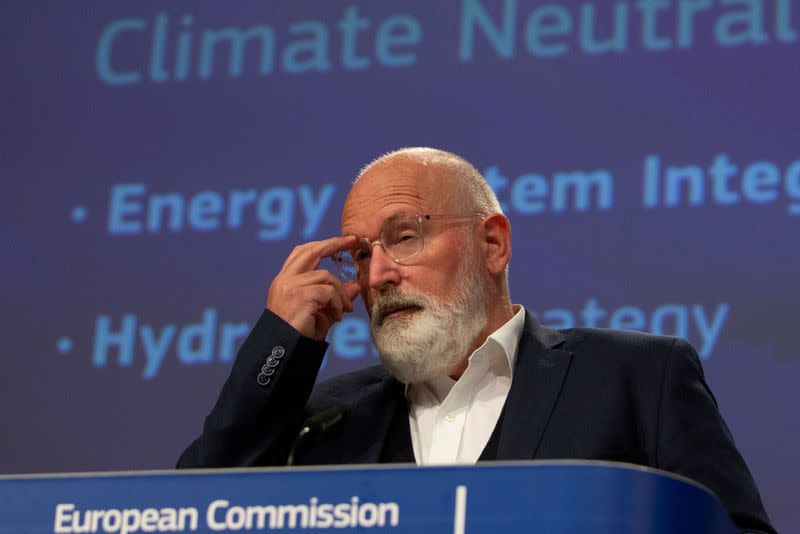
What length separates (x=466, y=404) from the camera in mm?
2963

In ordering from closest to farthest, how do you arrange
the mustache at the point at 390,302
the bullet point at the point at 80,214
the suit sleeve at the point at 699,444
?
the suit sleeve at the point at 699,444 → the mustache at the point at 390,302 → the bullet point at the point at 80,214

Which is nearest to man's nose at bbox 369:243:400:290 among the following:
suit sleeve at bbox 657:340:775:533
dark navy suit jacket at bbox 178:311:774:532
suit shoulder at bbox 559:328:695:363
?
dark navy suit jacket at bbox 178:311:774:532

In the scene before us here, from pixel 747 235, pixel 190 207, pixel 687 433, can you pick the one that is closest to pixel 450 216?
pixel 687 433

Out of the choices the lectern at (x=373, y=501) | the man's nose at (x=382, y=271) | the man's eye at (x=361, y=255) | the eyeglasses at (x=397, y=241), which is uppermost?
the eyeglasses at (x=397, y=241)

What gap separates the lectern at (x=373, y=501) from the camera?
168cm

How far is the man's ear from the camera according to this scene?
10.5 feet

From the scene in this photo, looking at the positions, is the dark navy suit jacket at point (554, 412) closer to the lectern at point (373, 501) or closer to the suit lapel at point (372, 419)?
the suit lapel at point (372, 419)

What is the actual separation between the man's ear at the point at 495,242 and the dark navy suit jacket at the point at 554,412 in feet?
0.84

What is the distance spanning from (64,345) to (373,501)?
3126 millimetres

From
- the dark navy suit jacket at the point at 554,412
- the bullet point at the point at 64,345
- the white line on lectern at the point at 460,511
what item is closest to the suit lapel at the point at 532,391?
the dark navy suit jacket at the point at 554,412

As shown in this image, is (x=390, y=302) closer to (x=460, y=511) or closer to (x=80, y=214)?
(x=460, y=511)

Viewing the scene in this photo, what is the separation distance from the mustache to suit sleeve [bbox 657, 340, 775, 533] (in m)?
0.55

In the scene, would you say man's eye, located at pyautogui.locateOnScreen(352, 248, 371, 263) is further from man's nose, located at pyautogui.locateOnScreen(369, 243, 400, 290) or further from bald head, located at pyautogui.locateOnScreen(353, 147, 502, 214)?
bald head, located at pyautogui.locateOnScreen(353, 147, 502, 214)

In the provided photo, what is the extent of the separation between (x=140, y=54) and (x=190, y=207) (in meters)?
0.64
